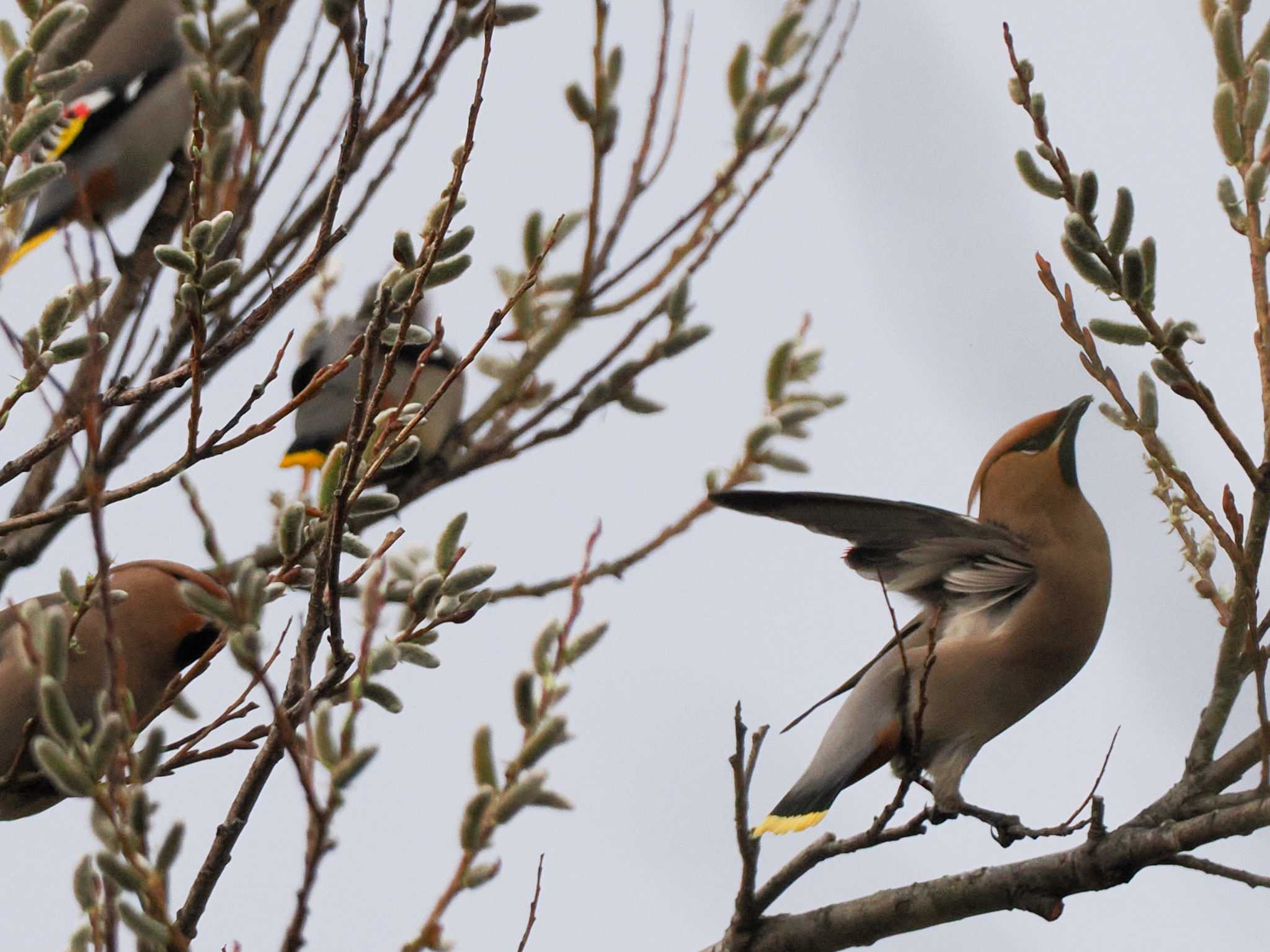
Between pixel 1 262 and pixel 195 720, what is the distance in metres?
0.81

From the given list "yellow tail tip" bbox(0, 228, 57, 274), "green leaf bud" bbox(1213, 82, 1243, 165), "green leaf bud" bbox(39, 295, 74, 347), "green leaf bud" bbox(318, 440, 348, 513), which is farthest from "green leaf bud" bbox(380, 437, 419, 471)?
"yellow tail tip" bbox(0, 228, 57, 274)

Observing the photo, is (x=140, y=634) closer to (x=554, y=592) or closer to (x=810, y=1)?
(x=554, y=592)

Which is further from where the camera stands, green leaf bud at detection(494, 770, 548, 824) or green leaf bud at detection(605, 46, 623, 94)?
green leaf bud at detection(605, 46, 623, 94)

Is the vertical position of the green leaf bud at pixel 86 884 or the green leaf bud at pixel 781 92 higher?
the green leaf bud at pixel 781 92

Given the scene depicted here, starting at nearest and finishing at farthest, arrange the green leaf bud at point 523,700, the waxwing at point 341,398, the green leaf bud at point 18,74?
the green leaf bud at point 523,700 < the green leaf bud at point 18,74 < the waxwing at point 341,398

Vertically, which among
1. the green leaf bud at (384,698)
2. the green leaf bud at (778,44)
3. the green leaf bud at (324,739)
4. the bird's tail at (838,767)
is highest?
the green leaf bud at (778,44)

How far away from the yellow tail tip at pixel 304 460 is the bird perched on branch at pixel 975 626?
166 cm

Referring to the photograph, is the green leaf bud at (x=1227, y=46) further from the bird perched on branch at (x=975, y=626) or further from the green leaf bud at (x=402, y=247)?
the bird perched on branch at (x=975, y=626)

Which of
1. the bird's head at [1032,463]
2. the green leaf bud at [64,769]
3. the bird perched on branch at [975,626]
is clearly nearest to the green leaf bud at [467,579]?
the green leaf bud at [64,769]

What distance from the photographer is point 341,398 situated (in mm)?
4832

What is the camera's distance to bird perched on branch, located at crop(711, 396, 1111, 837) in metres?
3.38

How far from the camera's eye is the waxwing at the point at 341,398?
464 cm

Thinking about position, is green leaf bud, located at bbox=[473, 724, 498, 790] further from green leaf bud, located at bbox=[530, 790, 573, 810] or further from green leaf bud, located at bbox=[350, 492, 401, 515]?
green leaf bud, located at bbox=[350, 492, 401, 515]

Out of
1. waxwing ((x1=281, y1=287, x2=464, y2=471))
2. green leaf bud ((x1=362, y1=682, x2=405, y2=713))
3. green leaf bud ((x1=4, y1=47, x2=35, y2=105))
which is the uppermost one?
waxwing ((x1=281, y1=287, x2=464, y2=471))
